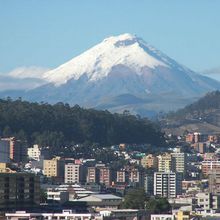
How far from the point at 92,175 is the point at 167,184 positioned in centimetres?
987

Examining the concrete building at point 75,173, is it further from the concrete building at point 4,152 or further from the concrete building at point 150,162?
the concrete building at point 150,162

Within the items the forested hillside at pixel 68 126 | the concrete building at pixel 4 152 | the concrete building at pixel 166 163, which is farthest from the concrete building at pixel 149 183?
the forested hillside at pixel 68 126

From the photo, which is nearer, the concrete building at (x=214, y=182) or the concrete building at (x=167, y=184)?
the concrete building at (x=214, y=182)

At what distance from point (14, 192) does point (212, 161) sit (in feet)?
216

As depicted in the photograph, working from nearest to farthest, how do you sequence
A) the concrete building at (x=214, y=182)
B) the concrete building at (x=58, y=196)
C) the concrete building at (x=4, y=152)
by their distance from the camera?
1. the concrete building at (x=58, y=196)
2. the concrete building at (x=4, y=152)
3. the concrete building at (x=214, y=182)

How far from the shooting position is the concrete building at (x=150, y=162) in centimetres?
12852

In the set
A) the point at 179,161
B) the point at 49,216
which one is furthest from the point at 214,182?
the point at 49,216

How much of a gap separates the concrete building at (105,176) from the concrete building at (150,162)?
7.56 metres

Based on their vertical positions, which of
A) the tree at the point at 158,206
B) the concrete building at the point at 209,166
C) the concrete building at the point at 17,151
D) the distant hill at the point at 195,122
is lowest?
the tree at the point at 158,206

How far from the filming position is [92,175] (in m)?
118

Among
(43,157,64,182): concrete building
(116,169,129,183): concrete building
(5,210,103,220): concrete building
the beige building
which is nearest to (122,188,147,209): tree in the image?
the beige building

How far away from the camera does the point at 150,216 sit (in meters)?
69.9

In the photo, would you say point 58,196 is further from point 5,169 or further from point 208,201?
point 5,169

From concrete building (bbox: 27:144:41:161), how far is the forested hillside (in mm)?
3352
